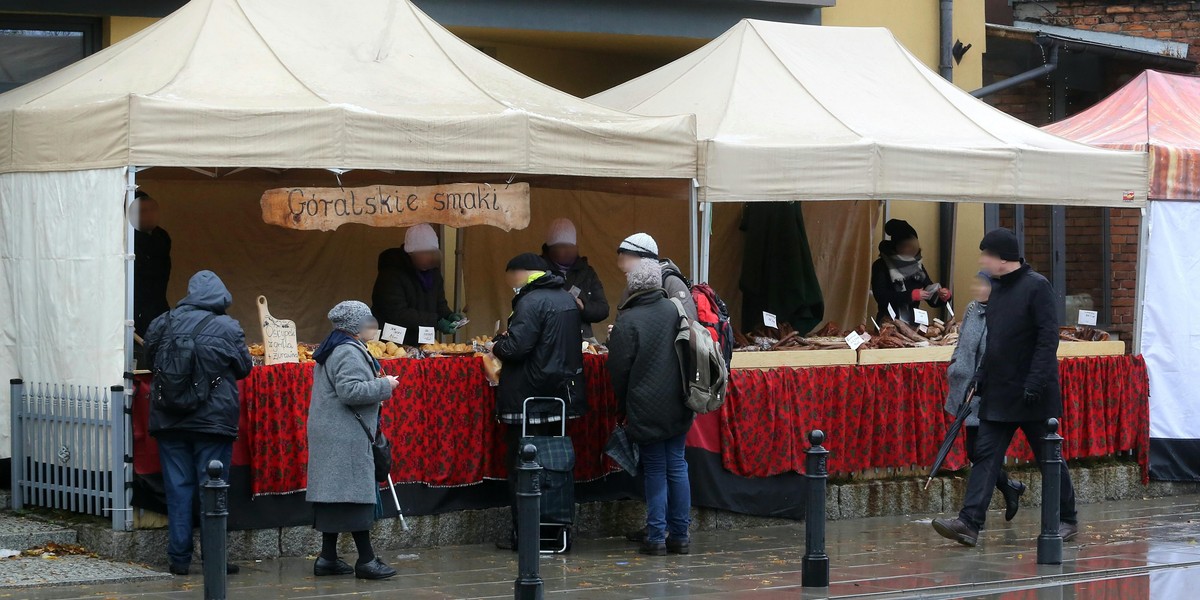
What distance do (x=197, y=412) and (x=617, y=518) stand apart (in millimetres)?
3246

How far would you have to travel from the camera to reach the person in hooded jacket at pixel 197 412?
8750 millimetres

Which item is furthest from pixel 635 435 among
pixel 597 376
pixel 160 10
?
pixel 160 10

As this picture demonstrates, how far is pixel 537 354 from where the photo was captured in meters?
9.70

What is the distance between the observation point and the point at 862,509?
1168cm

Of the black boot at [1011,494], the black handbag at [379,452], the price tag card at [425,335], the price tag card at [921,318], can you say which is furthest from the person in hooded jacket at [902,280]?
the black handbag at [379,452]

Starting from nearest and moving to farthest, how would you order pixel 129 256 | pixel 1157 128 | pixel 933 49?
pixel 129 256 < pixel 1157 128 < pixel 933 49

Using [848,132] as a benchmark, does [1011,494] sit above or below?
below

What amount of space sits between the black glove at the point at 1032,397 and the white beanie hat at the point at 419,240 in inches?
169

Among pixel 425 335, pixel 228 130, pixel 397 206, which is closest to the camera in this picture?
pixel 228 130

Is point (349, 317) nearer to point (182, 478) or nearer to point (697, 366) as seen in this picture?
point (182, 478)

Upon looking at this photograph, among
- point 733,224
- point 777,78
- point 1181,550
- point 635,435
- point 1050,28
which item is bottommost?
point 1181,550

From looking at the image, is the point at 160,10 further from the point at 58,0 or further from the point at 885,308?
the point at 885,308

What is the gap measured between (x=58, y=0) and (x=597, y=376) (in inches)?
211

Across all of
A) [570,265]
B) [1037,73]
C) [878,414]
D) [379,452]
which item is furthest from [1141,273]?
[379,452]
